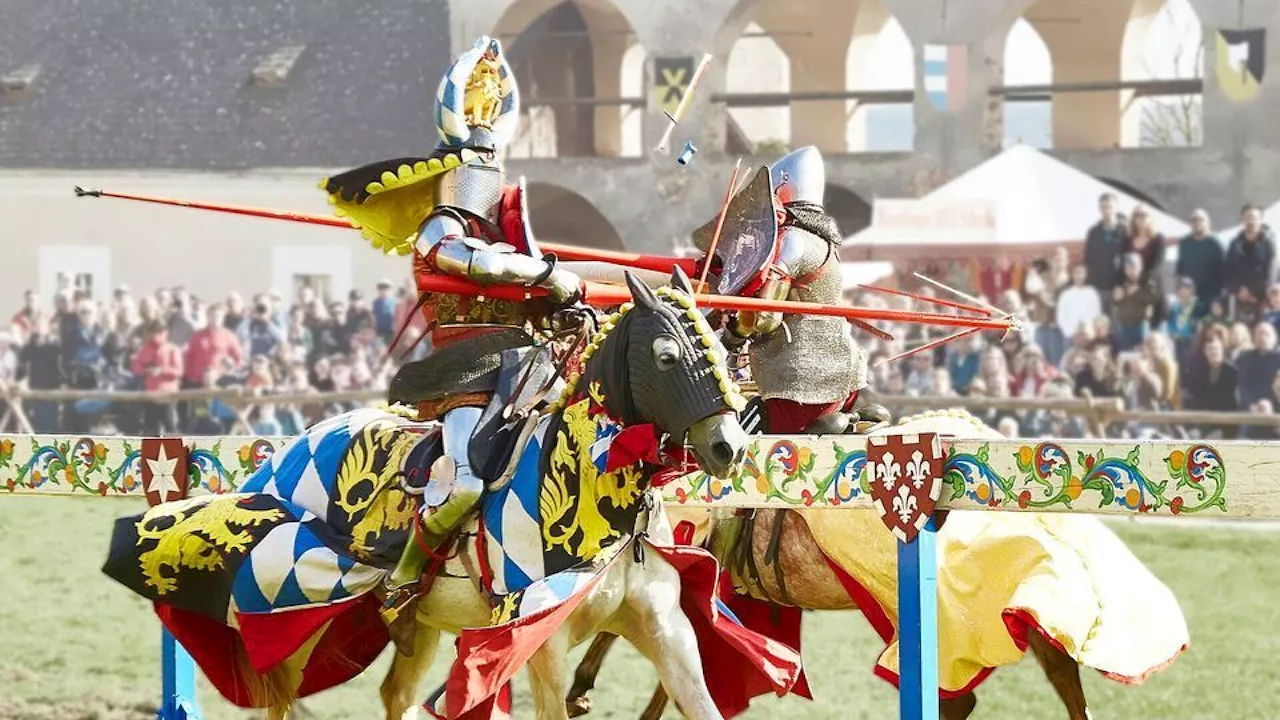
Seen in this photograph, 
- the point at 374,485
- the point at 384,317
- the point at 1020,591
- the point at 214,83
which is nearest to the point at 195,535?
the point at 374,485

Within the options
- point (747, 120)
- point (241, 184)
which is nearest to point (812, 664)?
point (241, 184)

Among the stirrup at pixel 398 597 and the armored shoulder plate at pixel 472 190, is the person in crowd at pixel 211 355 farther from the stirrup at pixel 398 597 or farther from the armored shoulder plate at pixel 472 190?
the armored shoulder plate at pixel 472 190

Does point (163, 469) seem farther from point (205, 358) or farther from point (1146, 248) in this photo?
point (205, 358)

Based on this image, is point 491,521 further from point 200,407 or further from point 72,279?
point 72,279

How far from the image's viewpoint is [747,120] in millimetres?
32969

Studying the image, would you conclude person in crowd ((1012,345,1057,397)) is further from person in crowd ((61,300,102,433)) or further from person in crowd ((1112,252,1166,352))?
person in crowd ((61,300,102,433))

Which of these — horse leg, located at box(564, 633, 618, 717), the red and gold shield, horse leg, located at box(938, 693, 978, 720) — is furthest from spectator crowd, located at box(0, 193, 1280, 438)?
the red and gold shield

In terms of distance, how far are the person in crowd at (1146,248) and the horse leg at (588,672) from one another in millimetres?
9632

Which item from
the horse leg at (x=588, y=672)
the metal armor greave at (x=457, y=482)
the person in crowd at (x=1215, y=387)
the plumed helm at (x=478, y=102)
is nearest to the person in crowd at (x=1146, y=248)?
the person in crowd at (x=1215, y=387)

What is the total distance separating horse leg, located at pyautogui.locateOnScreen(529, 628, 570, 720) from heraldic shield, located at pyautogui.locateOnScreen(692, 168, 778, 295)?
4.09ft

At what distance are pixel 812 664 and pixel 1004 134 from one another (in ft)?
53.6

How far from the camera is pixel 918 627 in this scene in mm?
5984

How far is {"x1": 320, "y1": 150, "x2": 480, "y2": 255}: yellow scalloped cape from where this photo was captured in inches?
245

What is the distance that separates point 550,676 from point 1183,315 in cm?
1192
